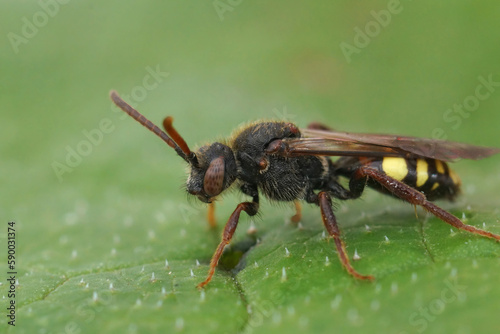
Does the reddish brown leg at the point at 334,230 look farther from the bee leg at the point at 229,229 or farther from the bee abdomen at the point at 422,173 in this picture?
the bee abdomen at the point at 422,173

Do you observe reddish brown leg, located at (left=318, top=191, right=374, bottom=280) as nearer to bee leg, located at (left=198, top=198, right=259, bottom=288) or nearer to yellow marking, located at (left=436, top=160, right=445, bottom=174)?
bee leg, located at (left=198, top=198, right=259, bottom=288)

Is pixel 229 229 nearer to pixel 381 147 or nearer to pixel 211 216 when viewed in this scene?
pixel 211 216

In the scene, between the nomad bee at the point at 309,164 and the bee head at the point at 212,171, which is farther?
the nomad bee at the point at 309,164

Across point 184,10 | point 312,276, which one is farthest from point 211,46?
point 312,276

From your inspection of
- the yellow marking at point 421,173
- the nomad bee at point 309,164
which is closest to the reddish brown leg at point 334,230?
the nomad bee at point 309,164

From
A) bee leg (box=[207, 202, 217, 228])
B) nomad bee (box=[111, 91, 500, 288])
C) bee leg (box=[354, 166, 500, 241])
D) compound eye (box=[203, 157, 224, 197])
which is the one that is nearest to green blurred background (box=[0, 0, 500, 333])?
bee leg (box=[207, 202, 217, 228])

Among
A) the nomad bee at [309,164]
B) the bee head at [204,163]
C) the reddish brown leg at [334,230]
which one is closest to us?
the reddish brown leg at [334,230]
